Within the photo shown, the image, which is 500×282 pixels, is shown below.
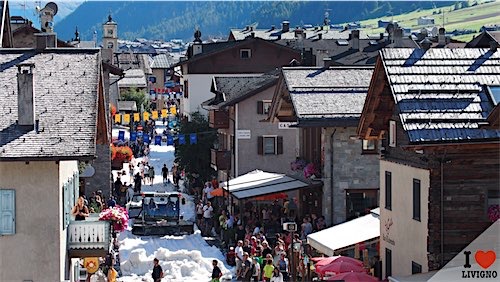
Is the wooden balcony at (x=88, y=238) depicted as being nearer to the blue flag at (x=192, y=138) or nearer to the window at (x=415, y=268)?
the window at (x=415, y=268)

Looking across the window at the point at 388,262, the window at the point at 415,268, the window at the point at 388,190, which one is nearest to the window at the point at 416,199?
the window at the point at 415,268

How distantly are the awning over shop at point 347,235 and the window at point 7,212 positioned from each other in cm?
878

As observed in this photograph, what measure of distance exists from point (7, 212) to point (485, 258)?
29.4 ft

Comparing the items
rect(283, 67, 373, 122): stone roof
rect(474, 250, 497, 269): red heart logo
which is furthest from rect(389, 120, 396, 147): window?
rect(283, 67, 373, 122): stone roof

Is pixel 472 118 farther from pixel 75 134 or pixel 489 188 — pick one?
pixel 75 134

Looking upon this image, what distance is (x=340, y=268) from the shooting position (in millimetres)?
27281

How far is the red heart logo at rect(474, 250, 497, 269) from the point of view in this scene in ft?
71.2

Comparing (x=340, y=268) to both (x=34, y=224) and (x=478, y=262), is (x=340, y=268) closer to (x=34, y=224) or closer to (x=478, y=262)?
(x=478, y=262)

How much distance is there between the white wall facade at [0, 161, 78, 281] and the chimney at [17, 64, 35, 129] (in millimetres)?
882

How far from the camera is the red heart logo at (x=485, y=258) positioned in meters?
21.7

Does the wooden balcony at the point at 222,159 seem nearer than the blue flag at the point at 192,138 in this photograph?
Yes

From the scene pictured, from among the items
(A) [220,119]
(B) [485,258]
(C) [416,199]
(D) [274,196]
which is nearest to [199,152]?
(A) [220,119]

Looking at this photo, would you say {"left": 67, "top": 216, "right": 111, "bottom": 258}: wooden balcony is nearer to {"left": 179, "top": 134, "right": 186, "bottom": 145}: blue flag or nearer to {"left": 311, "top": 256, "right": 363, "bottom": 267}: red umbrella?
{"left": 311, "top": 256, "right": 363, "bottom": 267}: red umbrella

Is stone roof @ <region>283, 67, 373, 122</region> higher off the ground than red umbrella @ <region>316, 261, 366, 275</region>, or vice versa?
stone roof @ <region>283, 67, 373, 122</region>
